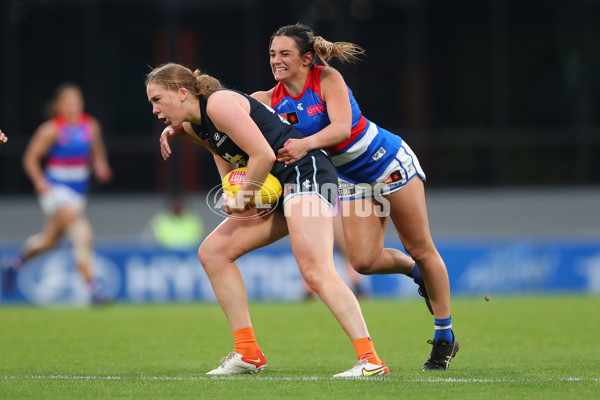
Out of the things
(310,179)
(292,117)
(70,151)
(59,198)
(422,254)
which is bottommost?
(422,254)

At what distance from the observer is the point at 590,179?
68.6ft

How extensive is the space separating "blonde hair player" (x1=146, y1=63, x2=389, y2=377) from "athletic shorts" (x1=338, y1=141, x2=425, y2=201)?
519mm

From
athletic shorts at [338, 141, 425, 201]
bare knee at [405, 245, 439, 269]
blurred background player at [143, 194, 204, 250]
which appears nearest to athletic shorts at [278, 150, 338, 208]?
athletic shorts at [338, 141, 425, 201]

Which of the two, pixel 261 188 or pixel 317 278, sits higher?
pixel 261 188

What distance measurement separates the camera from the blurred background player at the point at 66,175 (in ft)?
40.6

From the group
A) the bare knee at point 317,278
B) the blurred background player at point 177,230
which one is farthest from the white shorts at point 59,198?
the bare knee at point 317,278

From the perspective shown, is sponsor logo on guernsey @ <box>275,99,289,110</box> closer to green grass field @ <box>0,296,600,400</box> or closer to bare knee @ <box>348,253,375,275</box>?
bare knee @ <box>348,253,375,275</box>

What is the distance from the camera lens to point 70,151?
12.8 meters

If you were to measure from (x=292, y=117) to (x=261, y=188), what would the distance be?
0.67 m

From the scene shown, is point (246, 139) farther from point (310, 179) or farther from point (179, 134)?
point (179, 134)

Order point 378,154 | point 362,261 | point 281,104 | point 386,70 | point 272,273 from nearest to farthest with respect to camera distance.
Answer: point 281,104, point 378,154, point 362,261, point 272,273, point 386,70

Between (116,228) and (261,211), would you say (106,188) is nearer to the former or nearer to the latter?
(116,228)

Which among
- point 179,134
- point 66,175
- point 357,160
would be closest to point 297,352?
point 357,160

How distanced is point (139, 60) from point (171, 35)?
92cm
